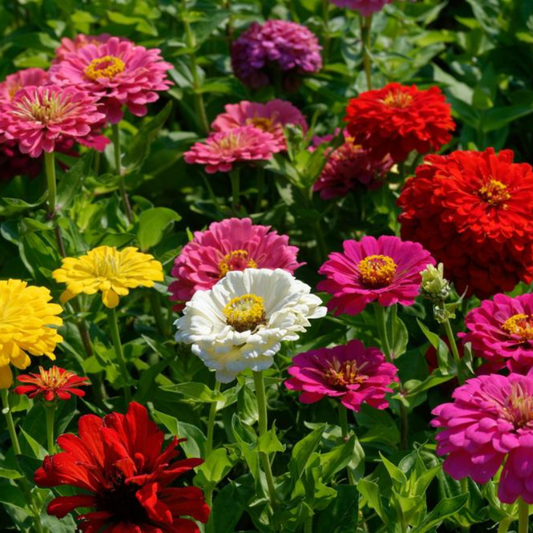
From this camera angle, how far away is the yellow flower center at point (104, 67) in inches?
80.4

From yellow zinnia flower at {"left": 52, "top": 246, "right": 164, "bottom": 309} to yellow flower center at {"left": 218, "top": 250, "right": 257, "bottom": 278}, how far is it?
0.13m

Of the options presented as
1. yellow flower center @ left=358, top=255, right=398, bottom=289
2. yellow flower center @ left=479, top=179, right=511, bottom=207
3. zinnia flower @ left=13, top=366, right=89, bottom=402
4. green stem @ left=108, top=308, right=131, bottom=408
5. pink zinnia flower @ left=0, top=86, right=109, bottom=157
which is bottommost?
green stem @ left=108, top=308, right=131, bottom=408

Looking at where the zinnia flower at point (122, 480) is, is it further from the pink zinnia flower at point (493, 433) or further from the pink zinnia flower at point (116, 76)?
the pink zinnia flower at point (116, 76)

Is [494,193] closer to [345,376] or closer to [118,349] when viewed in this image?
[345,376]

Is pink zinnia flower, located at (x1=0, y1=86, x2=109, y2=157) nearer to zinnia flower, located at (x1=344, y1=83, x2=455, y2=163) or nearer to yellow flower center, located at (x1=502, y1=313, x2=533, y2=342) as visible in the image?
zinnia flower, located at (x1=344, y1=83, x2=455, y2=163)

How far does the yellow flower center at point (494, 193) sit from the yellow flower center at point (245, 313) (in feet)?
1.91

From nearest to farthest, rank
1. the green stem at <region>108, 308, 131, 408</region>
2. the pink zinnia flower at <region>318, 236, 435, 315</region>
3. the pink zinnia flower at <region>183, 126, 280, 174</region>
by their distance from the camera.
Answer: the pink zinnia flower at <region>318, 236, 435, 315</region>
the green stem at <region>108, 308, 131, 408</region>
the pink zinnia flower at <region>183, 126, 280, 174</region>

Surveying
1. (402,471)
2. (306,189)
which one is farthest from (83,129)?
(402,471)

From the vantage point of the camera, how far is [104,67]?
2.09 metres

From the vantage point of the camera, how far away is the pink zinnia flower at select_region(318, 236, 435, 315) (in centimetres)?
152

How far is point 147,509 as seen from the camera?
3.78 ft

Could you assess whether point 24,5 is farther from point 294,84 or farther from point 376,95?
point 376,95

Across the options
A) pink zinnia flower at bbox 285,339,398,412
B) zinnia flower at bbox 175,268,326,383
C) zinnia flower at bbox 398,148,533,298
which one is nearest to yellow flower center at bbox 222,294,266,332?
zinnia flower at bbox 175,268,326,383

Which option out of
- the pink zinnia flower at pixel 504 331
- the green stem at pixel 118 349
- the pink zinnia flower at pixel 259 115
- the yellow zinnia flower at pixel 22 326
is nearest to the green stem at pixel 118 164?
the pink zinnia flower at pixel 259 115
